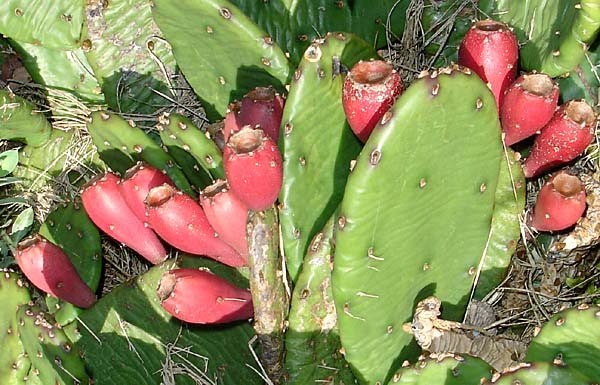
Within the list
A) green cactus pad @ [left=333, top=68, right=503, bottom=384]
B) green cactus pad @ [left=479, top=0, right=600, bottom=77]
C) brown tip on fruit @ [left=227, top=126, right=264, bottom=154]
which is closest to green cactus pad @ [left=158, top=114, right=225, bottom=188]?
brown tip on fruit @ [left=227, top=126, right=264, bottom=154]

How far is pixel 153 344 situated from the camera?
198cm

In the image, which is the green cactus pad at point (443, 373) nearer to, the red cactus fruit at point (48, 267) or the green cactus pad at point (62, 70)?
the red cactus fruit at point (48, 267)


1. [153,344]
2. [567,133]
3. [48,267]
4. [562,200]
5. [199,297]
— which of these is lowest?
[153,344]

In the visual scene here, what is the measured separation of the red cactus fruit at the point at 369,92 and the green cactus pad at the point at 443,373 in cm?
44

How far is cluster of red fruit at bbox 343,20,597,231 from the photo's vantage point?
1.72m

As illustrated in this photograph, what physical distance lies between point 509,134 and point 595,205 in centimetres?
27

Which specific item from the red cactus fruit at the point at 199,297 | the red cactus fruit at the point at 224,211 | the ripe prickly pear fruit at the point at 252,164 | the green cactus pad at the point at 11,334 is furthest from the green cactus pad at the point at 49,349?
the ripe prickly pear fruit at the point at 252,164

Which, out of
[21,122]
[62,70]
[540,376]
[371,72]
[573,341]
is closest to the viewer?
[540,376]

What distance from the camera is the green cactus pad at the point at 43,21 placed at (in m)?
2.52

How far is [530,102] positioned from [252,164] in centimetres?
56

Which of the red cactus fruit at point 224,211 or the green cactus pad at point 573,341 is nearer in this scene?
the green cactus pad at point 573,341

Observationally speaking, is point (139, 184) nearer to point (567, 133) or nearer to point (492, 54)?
point (492, 54)

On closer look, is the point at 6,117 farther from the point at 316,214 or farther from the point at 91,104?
the point at 316,214

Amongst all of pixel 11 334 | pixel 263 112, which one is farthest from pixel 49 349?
pixel 263 112
